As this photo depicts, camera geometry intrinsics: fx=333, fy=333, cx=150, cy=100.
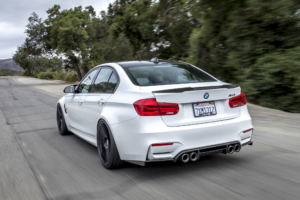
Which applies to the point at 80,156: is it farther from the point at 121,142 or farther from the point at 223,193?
the point at 223,193

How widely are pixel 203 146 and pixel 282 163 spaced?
1.35 meters

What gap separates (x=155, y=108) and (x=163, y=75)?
941mm

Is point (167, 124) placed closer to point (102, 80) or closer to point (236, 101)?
point (236, 101)

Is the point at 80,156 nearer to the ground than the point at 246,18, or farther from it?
nearer to the ground

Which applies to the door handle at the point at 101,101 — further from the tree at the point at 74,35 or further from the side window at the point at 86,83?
the tree at the point at 74,35

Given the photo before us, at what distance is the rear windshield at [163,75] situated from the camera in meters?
4.55

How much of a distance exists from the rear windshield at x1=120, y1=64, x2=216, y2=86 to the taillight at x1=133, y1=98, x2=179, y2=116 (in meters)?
0.54

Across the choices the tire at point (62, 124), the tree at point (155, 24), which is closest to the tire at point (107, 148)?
the tire at point (62, 124)

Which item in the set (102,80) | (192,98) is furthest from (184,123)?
(102,80)

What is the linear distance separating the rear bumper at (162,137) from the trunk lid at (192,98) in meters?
0.07

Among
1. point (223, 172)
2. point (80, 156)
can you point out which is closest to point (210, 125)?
point (223, 172)

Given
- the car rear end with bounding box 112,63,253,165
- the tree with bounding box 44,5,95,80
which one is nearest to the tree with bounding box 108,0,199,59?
the car rear end with bounding box 112,63,253,165

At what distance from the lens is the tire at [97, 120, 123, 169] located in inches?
175

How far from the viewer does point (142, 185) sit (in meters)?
3.97
